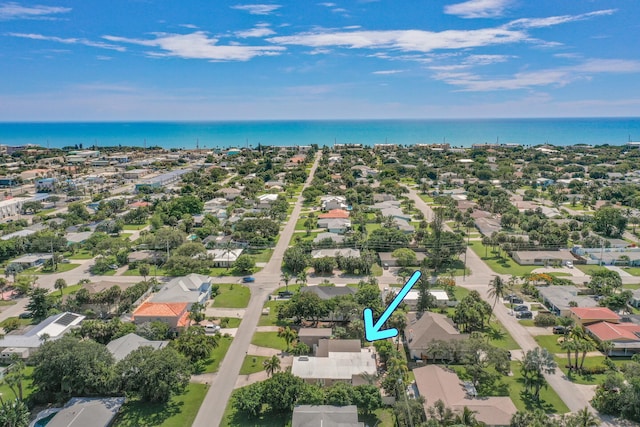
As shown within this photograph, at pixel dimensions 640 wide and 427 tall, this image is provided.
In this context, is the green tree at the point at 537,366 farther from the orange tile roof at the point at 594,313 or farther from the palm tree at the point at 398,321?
the orange tile roof at the point at 594,313

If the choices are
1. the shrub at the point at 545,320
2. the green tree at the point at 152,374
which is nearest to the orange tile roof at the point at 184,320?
the green tree at the point at 152,374

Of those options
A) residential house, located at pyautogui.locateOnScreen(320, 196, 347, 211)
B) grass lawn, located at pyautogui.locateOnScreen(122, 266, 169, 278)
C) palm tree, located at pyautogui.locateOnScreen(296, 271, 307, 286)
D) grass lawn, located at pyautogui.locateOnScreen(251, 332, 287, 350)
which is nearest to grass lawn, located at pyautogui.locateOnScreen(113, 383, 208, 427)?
grass lawn, located at pyautogui.locateOnScreen(251, 332, 287, 350)

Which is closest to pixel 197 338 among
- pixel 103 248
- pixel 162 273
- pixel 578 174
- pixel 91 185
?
pixel 162 273

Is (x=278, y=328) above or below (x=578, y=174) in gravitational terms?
below

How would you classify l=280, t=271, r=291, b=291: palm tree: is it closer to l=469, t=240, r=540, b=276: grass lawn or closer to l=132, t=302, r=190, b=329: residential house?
l=132, t=302, r=190, b=329: residential house

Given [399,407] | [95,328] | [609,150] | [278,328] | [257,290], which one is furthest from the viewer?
[609,150]

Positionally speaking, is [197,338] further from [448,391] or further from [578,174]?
[578,174]
